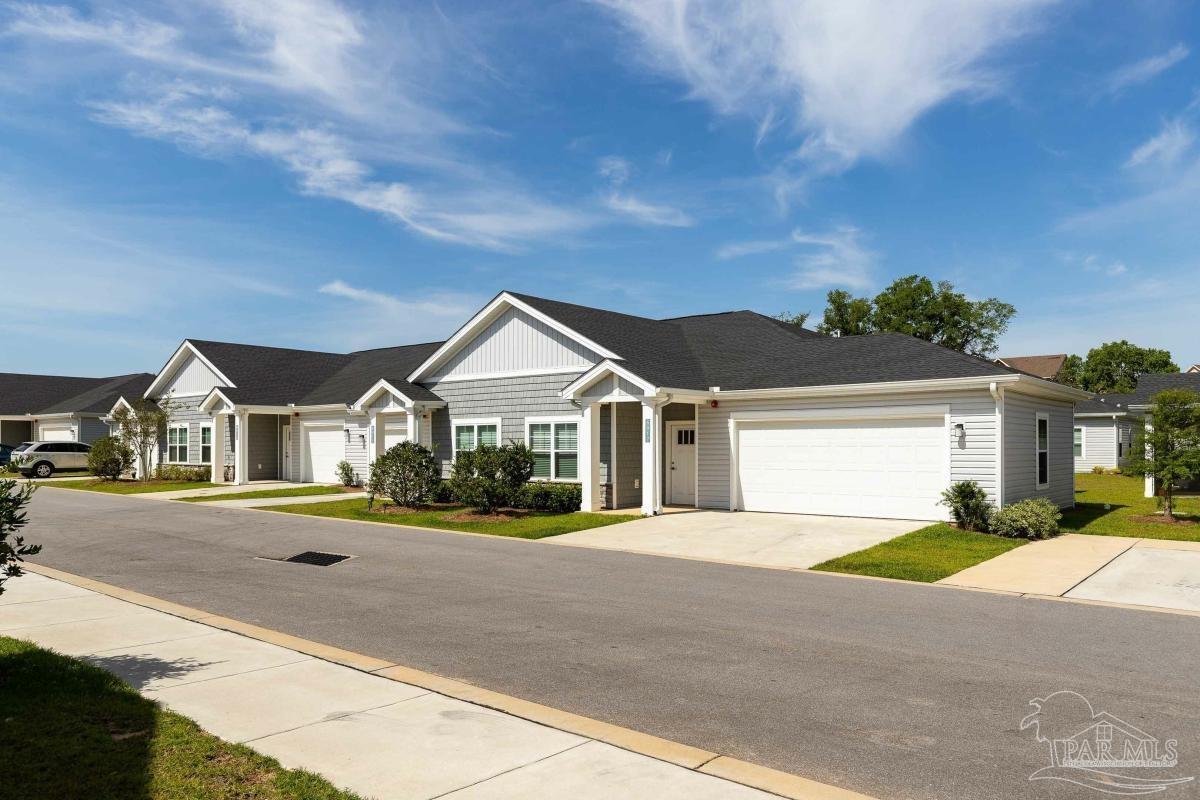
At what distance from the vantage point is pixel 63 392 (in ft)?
176

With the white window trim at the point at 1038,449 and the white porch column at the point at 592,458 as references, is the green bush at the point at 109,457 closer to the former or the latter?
the white porch column at the point at 592,458

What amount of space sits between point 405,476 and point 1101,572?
16.2 metres

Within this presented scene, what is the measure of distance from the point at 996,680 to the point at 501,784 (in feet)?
14.8

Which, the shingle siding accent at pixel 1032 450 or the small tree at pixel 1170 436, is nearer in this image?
the shingle siding accent at pixel 1032 450

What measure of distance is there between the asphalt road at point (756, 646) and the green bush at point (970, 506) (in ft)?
19.0

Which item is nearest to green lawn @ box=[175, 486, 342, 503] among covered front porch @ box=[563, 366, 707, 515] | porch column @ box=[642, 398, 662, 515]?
covered front porch @ box=[563, 366, 707, 515]

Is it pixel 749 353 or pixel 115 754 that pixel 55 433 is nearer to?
pixel 749 353

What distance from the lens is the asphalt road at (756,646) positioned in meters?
5.65

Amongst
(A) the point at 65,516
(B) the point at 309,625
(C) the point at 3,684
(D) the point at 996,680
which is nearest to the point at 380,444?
(A) the point at 65,516

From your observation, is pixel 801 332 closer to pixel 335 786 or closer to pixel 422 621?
pixel 422 621

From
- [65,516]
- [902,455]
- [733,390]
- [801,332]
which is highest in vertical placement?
[801,332]

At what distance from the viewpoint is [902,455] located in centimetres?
1830

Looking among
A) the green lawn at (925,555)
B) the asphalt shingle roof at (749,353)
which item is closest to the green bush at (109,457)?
the asphalt shingle roof at (749,353)

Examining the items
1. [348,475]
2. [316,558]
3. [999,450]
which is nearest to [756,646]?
[316,558]
